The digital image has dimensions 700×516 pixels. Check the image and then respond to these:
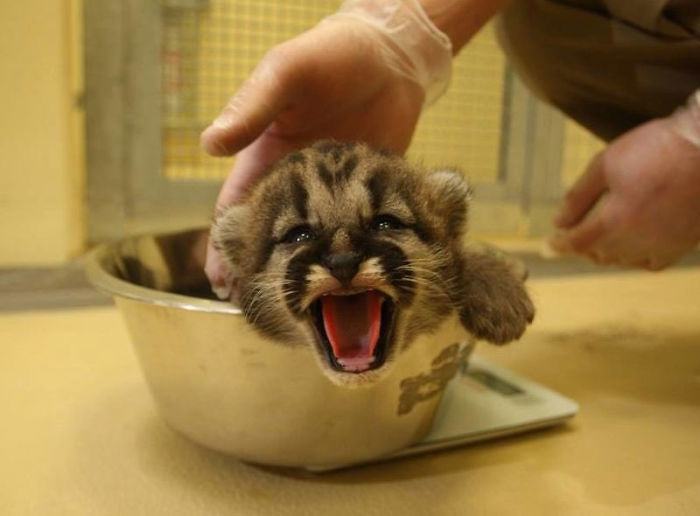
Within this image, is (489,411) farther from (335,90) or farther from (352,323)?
(335,90)

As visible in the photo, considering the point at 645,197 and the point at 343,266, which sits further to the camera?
the point at 645,197

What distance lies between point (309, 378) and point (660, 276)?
2.23 metres

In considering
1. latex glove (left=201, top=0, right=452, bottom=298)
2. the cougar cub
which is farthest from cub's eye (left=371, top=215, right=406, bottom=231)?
latex glove (left=201, top=0, right=452, bottom=298)

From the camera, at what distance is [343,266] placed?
0.86 meters

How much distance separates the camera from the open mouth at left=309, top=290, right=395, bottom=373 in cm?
93

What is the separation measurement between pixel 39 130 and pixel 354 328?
6.73 feet

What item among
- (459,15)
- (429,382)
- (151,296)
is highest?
(459,15)

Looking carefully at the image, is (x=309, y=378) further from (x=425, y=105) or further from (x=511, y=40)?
(x=511, y=40)

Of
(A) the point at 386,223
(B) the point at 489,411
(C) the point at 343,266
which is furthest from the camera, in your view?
(B) the point at 489,411

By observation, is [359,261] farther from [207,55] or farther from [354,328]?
[207,55]

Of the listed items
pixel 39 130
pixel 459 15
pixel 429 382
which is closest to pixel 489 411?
pixel 429 382

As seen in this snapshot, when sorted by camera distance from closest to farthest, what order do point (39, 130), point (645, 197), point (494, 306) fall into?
point (494, 306) < point (645, 197) < point (39, 130)

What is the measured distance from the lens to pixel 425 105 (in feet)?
5.76

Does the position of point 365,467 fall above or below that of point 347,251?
below
